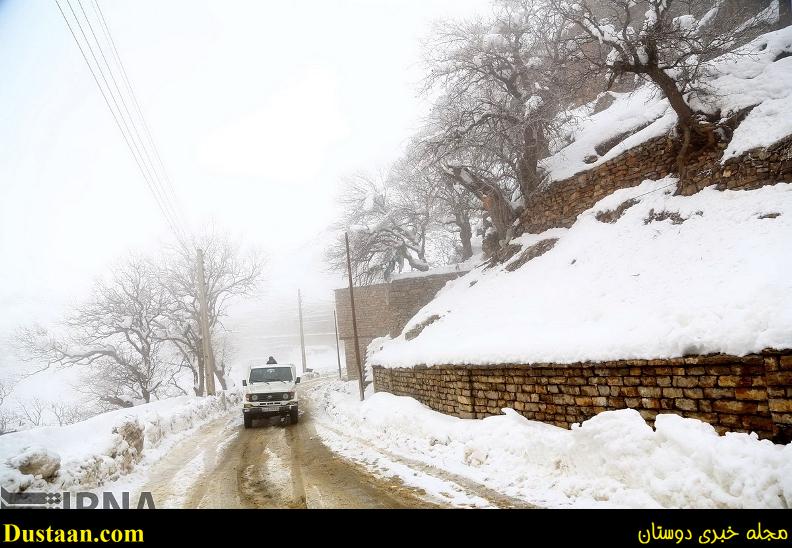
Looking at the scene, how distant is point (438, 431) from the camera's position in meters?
7.70

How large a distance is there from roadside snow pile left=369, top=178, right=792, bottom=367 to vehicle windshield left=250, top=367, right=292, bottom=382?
16.1ft

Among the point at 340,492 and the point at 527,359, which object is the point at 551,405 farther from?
the point at 340,492

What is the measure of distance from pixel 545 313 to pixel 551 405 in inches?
107

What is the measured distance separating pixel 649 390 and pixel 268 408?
38.3 feet

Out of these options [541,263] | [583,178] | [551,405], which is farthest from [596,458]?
[583,178]

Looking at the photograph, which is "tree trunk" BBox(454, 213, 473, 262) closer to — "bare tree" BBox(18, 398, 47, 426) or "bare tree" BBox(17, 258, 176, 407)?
"bare tree" BBox(17, 258, 176, 407)

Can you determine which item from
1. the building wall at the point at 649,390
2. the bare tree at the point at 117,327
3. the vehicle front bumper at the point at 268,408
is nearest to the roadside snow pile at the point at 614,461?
the building wall at the point at 649,390

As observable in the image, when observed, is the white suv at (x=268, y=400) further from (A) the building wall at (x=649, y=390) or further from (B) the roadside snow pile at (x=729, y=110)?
(B) the roadside snow pile at (x=729, y=110)

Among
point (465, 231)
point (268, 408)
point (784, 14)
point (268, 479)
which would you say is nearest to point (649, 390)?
point (268, 479)

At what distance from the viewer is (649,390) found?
5.19 meters

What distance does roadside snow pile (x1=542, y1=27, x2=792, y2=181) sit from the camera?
8.13 metres

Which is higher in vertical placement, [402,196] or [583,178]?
[402,196]

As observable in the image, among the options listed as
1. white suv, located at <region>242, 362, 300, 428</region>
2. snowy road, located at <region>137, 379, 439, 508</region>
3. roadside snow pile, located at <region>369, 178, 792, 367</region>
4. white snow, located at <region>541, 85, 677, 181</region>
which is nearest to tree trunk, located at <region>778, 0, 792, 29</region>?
white snow, located at <region>541, 85, 677, 181</region>
